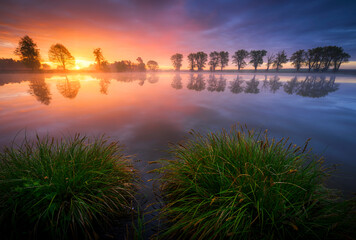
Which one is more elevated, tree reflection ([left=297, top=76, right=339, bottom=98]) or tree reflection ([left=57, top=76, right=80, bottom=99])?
tree reflection ([left=57, top=76, right=80, bottom=99])

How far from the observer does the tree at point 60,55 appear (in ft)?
203

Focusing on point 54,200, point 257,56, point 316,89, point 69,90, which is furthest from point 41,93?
point 257,56

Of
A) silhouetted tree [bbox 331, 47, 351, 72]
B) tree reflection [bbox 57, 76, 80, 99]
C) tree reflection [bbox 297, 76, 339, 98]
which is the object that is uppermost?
silhouetted tree [bbox 331, 47, 351, 72]

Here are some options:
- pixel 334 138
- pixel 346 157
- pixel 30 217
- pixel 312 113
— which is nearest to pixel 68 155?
pixel 30 217

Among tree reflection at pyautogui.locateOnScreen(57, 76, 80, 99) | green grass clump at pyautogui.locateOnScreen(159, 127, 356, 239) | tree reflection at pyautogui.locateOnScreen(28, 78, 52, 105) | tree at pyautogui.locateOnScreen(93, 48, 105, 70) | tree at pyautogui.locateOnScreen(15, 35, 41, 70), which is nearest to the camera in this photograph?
green grass clump at pyautogui.locateOnScreen(159, 127, 356, 239)

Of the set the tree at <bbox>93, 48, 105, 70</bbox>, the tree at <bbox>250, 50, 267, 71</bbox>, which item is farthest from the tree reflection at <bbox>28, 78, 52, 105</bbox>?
the tree at <bbox>250, 50, 267, 71</bbox>

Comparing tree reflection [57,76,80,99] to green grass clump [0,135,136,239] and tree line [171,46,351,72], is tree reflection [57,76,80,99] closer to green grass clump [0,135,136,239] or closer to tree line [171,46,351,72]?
green grass clump [0,135,136,239]

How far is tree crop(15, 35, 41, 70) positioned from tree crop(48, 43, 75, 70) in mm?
5930

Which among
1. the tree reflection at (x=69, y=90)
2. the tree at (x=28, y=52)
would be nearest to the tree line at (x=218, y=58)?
the tree at (x=28, y=52)

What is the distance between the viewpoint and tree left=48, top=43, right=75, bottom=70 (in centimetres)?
6191

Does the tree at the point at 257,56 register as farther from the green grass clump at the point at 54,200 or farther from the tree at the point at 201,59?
the green grass clump at the point at 54,200

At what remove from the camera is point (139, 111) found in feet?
30.5

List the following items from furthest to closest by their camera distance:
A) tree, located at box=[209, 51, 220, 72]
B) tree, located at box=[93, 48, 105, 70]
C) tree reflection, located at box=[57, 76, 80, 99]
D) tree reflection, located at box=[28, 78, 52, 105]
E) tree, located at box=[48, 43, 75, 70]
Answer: tree, located at box=[209, 51, 220, 72] < tree, located at box=[93, 48, 105, 70] < tree, located at box=[48, 43, 75, 70] < tree reflection, located at box=[57, 76, 80, 99] < tree reflection, located at box=[28, 78, 52, 105]

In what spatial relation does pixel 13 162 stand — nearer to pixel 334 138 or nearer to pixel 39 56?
pixel 334 138
